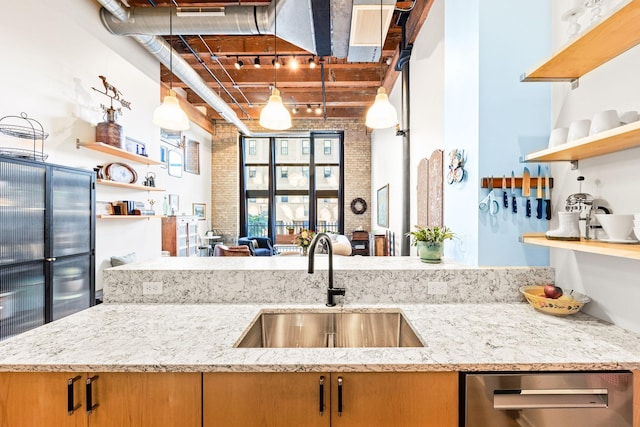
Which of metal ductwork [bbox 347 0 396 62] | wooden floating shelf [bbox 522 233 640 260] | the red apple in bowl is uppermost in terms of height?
metal ductwork [bbox 347 0 396 62]

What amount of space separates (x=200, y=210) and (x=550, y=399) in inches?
298

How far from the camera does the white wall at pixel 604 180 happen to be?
4.05 ft

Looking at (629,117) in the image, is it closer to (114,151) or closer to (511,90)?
(511,90)

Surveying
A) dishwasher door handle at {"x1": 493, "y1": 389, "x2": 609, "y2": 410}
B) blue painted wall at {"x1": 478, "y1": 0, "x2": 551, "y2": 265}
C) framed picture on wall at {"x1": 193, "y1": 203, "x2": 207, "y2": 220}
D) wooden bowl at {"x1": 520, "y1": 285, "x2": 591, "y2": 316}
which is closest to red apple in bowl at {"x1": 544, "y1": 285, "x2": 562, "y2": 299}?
wooden bowl at {"x1": 520, "y1": 285, "x2": 591, "y2": 316}

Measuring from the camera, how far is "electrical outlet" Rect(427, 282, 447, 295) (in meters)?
1.65

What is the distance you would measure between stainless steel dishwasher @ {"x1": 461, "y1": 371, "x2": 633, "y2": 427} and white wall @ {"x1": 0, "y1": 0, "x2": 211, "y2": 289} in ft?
12.0

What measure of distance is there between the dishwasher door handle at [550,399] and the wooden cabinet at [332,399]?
0.17 metres

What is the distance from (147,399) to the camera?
1.04m

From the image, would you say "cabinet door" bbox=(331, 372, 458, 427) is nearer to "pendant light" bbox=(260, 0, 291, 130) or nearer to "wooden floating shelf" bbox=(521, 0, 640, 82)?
"wooden floating shelf" bbox=(521, 0, 640, 82)

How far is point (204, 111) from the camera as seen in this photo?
7.67 metres

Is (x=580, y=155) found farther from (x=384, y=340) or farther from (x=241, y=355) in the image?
(x=241, y=355)

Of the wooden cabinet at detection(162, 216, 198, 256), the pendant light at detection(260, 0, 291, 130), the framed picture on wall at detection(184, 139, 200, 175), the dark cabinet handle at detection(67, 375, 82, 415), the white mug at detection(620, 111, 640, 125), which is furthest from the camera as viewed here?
the framed picture on wall at detection(184, 139, 200, 175)

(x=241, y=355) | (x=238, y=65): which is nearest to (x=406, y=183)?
(x=238, y=65)

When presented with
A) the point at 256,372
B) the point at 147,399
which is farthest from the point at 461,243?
the point at 147,399
